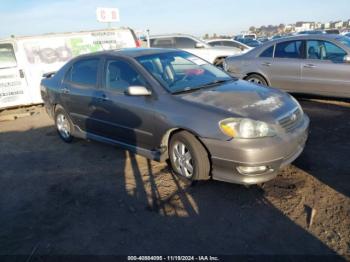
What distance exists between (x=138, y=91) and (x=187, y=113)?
2.44 feet

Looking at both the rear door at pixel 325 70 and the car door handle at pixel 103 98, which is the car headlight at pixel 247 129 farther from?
the rear door at pixel 325 70

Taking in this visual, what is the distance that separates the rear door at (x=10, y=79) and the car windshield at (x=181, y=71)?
5682 millimetres

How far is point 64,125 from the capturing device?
6.09m

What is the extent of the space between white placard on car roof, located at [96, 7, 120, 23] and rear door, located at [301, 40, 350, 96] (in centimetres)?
944

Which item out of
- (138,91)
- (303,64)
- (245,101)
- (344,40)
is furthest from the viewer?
(303,64)

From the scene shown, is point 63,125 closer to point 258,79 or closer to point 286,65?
point 258,79

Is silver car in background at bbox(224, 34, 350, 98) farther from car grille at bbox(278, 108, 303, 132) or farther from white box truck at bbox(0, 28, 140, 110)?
white box truck at bbox(0, 28, 140, 110)

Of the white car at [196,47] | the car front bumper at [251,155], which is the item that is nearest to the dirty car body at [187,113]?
the car front bumper at [251,155]

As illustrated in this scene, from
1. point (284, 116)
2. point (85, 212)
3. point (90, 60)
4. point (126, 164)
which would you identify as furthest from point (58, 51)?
point (284, 116)

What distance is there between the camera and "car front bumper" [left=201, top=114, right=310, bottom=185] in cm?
339

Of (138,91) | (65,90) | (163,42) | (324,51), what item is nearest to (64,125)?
(65,90)

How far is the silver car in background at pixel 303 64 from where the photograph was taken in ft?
21.7

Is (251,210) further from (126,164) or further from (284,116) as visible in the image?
(126,164)

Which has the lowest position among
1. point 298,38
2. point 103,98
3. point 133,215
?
point 133,215
